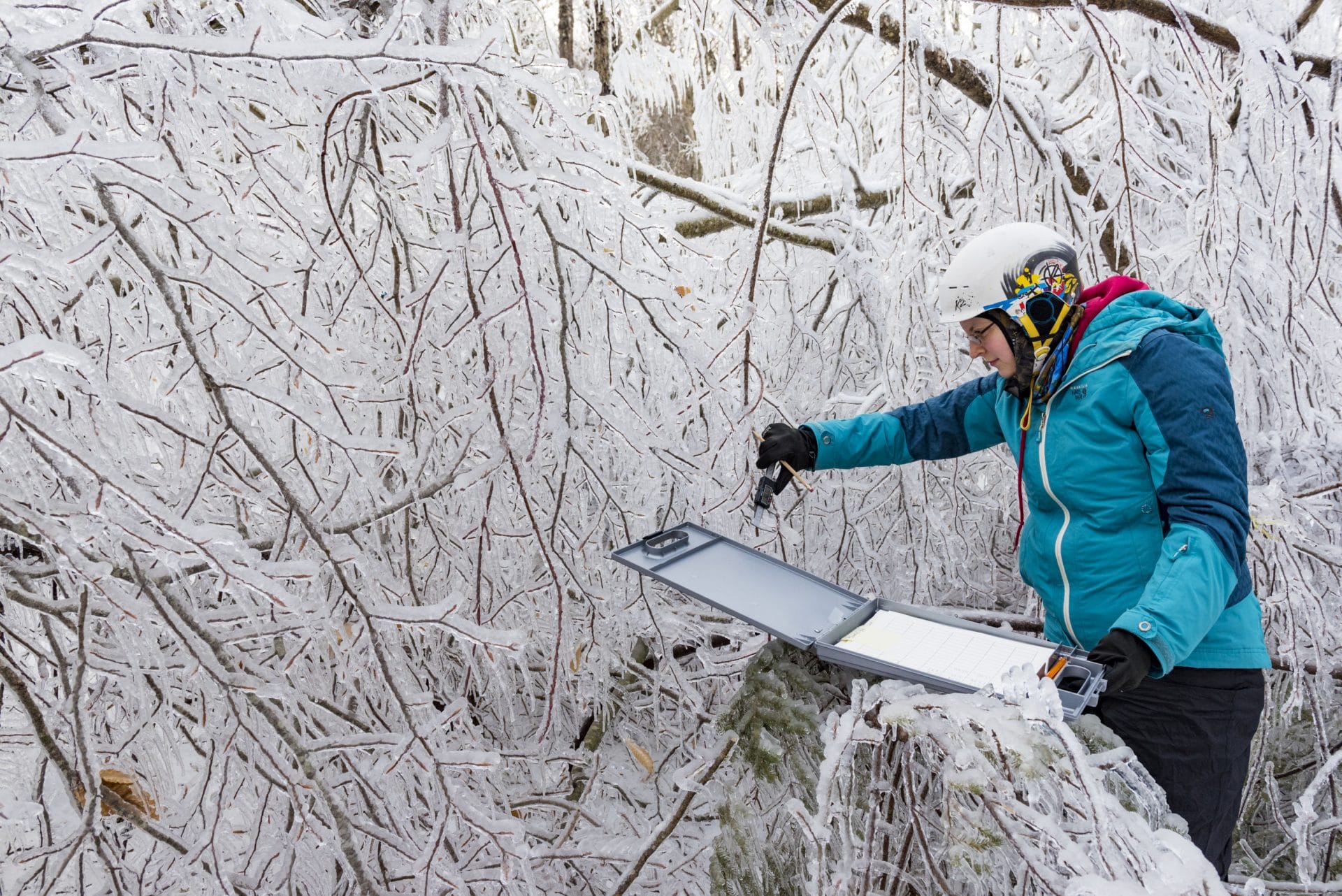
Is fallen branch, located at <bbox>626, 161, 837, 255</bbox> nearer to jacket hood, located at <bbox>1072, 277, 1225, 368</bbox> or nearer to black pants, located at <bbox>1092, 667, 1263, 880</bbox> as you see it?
jacket hood, located at <bbox>1072, 277, 1225, 368</bbox>

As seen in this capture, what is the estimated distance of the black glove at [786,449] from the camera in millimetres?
1959

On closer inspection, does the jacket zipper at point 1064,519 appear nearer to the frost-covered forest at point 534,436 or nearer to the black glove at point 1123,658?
the black glove at point 1123,658

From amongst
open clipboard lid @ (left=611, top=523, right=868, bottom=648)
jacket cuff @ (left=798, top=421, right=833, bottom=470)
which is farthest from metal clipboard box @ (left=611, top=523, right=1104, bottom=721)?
jacket cuff @ (left=798, top=421, right=833, bottom=470)

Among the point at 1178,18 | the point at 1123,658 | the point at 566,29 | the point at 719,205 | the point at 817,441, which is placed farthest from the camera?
the point at 566,29

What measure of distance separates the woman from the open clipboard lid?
1.44ft

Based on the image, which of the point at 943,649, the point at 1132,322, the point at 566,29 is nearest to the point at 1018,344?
the point at 1132,322

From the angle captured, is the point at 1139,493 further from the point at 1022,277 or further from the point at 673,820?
the point at 673,820

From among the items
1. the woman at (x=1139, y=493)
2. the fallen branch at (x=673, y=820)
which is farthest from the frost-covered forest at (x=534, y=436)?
the woman at (x=1139, y=493)

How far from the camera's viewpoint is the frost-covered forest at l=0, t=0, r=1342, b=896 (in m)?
1.11

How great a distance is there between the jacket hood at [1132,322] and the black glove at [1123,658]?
53 cm

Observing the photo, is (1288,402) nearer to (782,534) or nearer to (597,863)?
(782,534)

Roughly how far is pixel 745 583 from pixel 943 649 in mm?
399

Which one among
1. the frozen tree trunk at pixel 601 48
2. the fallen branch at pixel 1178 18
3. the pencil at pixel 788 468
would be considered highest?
the frozen tree trunk at pixel 601 48

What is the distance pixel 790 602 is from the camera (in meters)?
1.49
